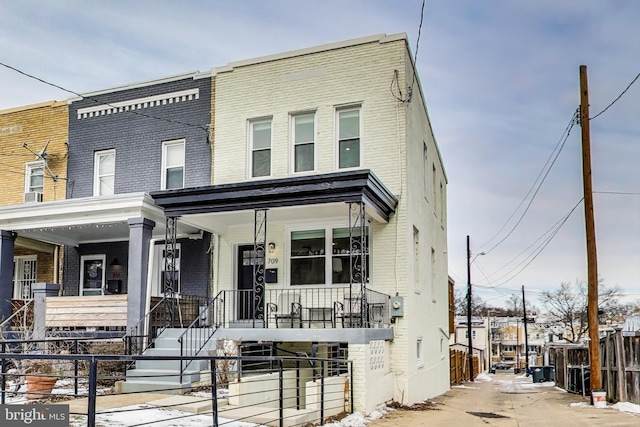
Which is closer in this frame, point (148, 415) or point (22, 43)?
point (148, 415)

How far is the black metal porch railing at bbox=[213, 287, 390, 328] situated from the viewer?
49.7 ft

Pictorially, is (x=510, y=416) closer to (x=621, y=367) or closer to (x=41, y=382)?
(x=621, y=367)

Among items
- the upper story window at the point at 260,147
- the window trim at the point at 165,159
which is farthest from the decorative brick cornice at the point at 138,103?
the upper story window at the point at 260,147

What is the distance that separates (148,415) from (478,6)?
1061cm

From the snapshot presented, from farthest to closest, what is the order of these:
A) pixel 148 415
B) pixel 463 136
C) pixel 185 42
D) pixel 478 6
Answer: pixel 463 136 < pixel 185 42 < pixel 478 6 < pixel 148 415

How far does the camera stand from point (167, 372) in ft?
44.4

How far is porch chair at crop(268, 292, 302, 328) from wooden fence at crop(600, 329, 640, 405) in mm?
7886

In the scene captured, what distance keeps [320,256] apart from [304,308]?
1.70 m

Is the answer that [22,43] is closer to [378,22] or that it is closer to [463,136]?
[378,22]

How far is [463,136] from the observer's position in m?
26.0

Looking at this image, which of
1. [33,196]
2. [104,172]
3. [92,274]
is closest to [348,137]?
[104,172]

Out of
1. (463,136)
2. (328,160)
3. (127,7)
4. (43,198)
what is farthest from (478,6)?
(43,198)

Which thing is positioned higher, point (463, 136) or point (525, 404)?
point (463, 136)

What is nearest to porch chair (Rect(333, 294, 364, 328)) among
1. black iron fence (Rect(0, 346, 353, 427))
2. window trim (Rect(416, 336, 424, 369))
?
black iron fence (Rect(0, 346, 353, 427))
